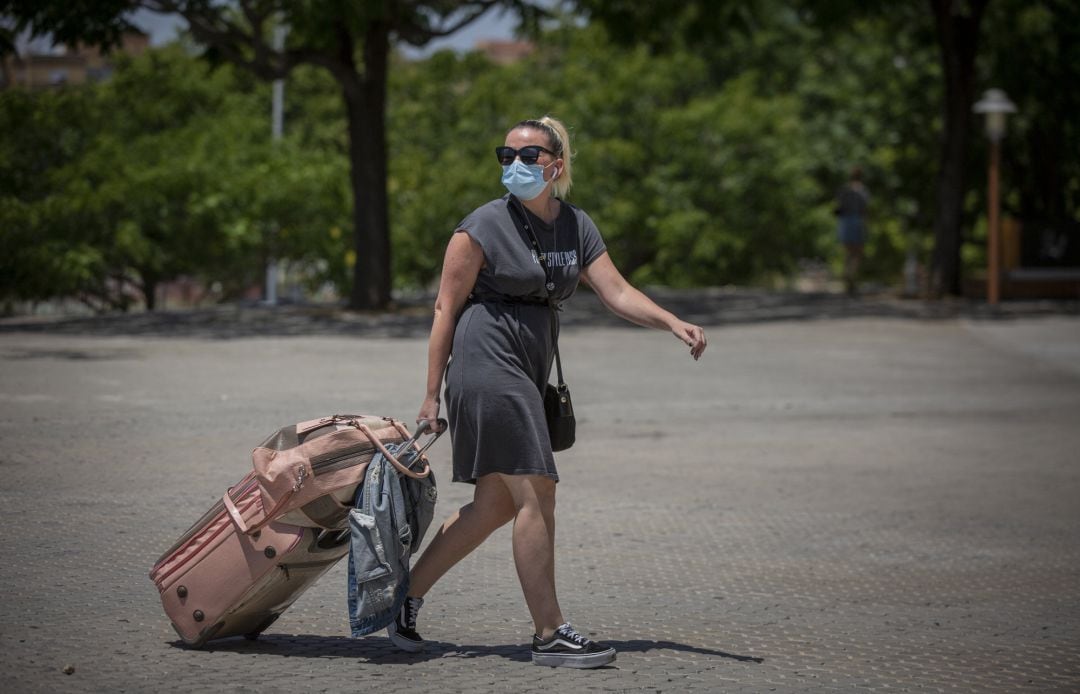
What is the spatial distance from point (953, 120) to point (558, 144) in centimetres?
2059

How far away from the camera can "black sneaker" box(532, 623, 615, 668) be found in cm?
544

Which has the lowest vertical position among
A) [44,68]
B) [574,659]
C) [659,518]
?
[659,518]

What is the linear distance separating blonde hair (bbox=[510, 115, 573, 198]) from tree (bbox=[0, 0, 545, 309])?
14560mm

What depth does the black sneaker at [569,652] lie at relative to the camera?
5441 mm

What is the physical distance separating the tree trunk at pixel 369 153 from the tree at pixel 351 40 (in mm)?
13

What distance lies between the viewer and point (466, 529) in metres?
5.64

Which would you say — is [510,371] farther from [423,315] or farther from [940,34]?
[940,34]

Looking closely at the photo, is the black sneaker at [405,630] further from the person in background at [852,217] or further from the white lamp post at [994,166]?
the person in background at [852,217]

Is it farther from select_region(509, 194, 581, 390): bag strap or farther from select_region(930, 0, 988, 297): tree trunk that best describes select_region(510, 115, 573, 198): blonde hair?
select_region(930, 0, 988, 297): tree trunk

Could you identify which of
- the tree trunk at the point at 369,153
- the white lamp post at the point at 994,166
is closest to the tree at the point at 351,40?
the tree trunk at the point at 369,153

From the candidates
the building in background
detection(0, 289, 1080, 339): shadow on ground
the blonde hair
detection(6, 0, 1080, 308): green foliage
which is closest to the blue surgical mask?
the blonde hair

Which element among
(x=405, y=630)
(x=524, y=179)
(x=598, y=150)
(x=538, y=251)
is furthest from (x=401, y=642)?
(x=598, y=150)

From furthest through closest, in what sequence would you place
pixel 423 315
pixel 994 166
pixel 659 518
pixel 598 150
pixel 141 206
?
pixel 598 150, pixel 994 166, pixel 141 206, pixel 423 315, pixel 659 518

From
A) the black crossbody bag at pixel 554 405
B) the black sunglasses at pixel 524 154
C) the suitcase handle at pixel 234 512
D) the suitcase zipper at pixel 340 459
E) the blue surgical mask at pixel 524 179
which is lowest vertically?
the suitcase handle at pixel 234 512
